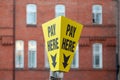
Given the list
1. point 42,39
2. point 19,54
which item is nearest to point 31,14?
point 42,39

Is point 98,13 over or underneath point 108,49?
over

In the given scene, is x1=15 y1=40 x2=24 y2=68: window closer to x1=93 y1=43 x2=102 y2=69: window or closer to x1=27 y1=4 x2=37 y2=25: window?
x1=27 y1=4 x2=37 y2=25: window

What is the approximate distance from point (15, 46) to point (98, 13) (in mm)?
6569

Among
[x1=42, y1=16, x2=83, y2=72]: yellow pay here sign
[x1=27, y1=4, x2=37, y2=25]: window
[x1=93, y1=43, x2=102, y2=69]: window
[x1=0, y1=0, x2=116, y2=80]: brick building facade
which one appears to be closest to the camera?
[x1=42, y1=16, x2=83, y2=72]: yellow pay here sign

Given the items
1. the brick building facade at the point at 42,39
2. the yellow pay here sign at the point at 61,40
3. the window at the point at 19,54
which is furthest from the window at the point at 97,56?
the yellow pay here sign at the point at 61,40

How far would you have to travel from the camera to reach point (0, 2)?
111 feet

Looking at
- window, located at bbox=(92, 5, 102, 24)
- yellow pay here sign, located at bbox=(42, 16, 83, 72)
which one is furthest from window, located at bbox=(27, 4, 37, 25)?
yellow pay here sign, located at bbox=(42, 16, 83, 72)

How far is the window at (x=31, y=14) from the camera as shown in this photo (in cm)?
3400

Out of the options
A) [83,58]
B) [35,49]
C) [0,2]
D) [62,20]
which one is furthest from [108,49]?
[62,20]

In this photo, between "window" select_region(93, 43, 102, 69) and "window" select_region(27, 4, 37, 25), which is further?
"window" select_region(27, 4, 37, 25)

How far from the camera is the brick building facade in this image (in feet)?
110

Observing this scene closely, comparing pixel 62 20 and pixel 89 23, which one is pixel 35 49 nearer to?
pixel 89 23

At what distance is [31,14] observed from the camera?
34.1 meters

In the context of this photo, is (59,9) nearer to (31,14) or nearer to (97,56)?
(31,14)
